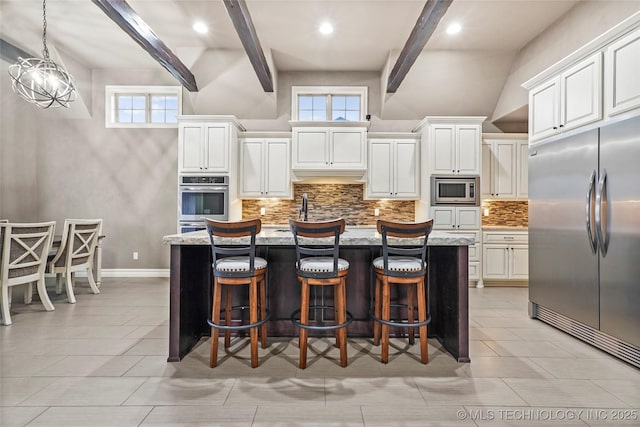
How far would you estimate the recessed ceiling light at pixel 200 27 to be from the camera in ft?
13.9

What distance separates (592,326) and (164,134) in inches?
242

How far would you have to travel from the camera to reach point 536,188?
10.6 ft

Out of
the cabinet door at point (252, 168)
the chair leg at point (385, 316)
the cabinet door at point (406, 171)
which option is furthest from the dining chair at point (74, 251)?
the cabinet door at point (406, 171)

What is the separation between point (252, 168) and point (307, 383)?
3.68 meters

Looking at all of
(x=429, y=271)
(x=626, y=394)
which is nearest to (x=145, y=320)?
(x=429, y=271)

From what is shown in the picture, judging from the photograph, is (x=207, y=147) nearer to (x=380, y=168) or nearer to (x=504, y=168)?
(x=380, y=168)

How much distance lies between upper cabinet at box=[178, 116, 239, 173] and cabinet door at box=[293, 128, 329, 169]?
102 cm

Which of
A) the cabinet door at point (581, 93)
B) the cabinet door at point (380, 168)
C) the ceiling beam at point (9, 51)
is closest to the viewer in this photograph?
the cabinet door at point (581, 93)

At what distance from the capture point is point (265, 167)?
5.07 metres

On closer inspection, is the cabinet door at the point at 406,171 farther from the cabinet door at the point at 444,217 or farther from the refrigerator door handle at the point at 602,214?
the refrigerator door handle at the point at 602,214

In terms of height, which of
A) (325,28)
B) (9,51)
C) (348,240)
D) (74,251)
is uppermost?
(325,28)

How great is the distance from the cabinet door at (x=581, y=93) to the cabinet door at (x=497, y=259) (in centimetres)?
232

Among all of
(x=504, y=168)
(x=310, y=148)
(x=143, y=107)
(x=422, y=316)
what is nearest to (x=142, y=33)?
(x=143, y=107)

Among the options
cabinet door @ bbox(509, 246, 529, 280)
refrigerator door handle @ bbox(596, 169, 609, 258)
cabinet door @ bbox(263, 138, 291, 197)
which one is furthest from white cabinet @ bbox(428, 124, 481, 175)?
refrigerator door handle @ bbox(596, 169, 609, 258)
